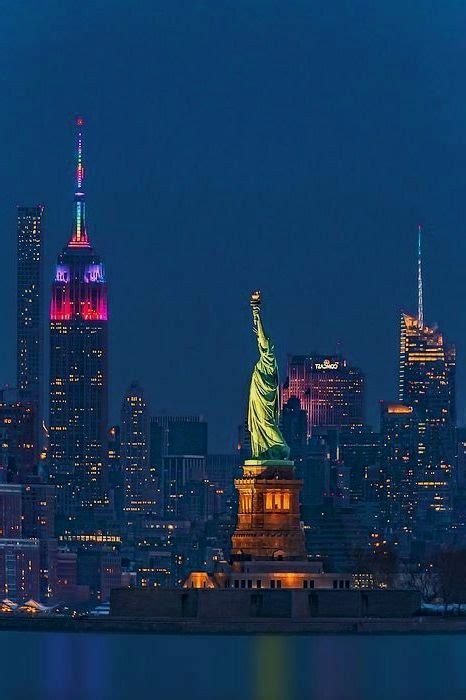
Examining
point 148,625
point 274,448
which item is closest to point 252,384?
point 274,448

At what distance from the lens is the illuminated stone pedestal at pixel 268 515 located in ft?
476

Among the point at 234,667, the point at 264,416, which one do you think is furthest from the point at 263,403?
the point at 234,667

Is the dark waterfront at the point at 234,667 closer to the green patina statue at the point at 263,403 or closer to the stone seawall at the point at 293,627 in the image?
the stone seawall at the point at 293,627

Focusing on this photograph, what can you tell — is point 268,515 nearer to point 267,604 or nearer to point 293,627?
point 267,604

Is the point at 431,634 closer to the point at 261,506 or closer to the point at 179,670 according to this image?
the point at 261,506

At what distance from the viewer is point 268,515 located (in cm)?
14588

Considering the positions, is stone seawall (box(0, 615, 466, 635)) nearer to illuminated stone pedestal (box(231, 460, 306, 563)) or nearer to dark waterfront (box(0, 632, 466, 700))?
dark waterfront (box(0, 632, 466, 700))

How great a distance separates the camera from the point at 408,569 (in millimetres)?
171250

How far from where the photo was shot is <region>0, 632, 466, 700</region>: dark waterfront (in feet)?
379

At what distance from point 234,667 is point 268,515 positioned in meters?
21.7

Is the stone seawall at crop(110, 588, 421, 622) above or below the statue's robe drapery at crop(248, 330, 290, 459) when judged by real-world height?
below

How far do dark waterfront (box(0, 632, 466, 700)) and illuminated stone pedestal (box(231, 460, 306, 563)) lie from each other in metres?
6.79

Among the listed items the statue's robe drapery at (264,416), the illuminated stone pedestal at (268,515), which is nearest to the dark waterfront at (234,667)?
the illuminated stone pedestal at (268,515)

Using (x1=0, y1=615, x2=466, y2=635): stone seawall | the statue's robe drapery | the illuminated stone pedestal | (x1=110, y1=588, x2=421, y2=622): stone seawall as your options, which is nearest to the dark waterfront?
(x1=0, y1=615, x2=466, y2=635): stone seawall
